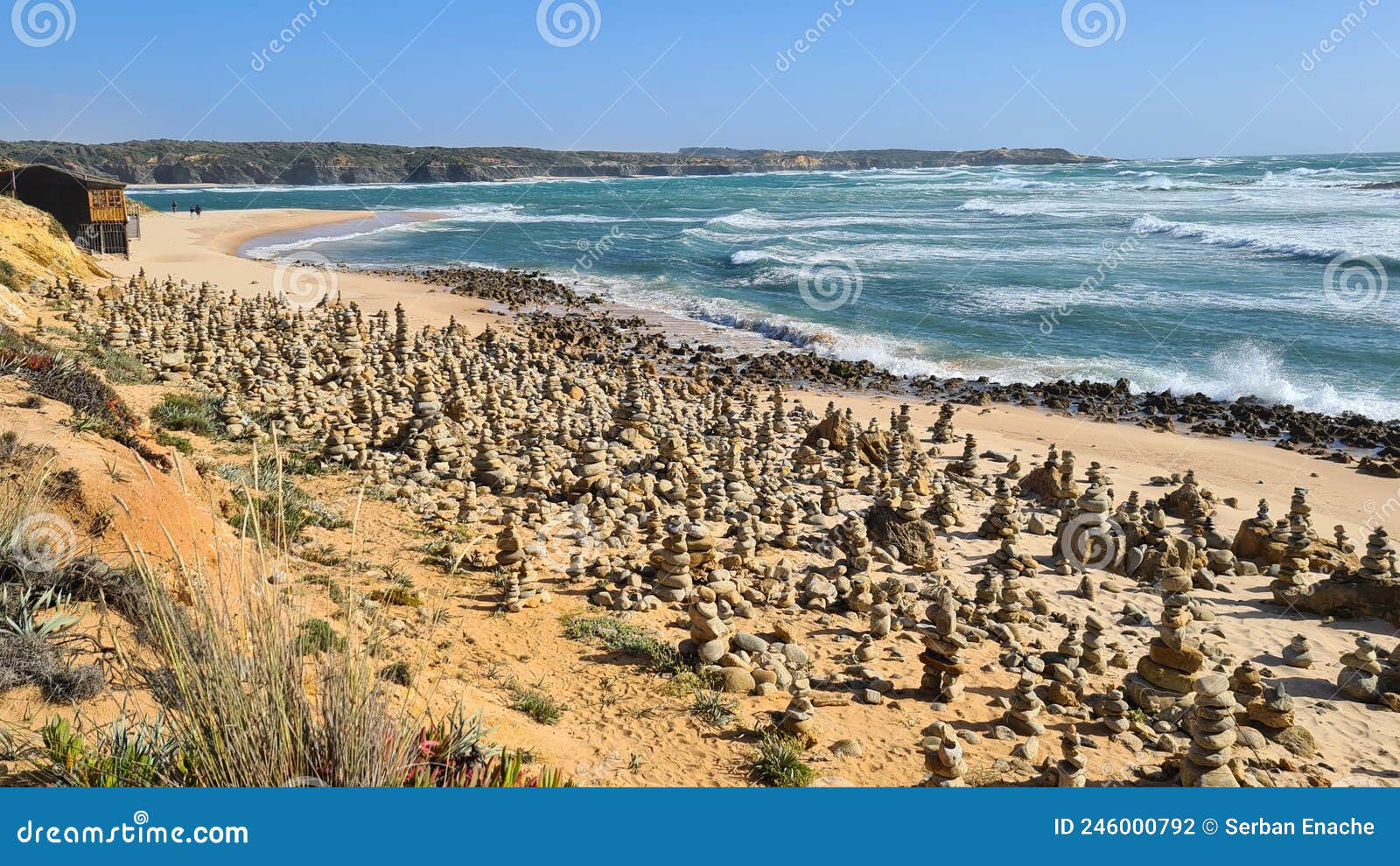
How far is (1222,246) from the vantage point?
35.9 meters

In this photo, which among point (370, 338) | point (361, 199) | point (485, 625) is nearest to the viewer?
point (485, 625)

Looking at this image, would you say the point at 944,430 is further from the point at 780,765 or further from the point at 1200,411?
the point at 780,765

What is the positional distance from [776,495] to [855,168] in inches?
6512

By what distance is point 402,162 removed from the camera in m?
152

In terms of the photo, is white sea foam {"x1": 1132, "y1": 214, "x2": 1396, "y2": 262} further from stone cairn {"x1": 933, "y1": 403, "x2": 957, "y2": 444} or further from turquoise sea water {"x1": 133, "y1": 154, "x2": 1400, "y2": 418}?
stone cairn {"x1": 933, "y1": 403, "x2": 957, "y2": 444}

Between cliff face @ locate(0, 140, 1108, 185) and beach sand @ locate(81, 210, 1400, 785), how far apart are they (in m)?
115

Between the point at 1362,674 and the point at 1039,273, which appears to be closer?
the point at 1362,674

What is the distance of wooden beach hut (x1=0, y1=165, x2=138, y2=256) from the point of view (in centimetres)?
2666

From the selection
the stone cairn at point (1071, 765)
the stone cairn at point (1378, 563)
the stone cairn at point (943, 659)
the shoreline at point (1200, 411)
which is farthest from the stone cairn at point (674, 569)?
the shoreline at point (1200, 411)

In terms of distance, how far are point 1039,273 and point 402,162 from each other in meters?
142

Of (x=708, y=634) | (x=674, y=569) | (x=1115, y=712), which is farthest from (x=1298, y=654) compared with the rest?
(x=674, y=569)

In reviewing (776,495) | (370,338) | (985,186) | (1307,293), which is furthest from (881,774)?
(985,186)

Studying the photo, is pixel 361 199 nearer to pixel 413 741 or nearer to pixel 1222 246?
pixel 1222 246

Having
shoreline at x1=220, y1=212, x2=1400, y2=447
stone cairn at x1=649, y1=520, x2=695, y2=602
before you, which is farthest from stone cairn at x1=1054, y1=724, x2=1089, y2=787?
shoreline at x1=220, y1=212, x2=1400, y2=447
